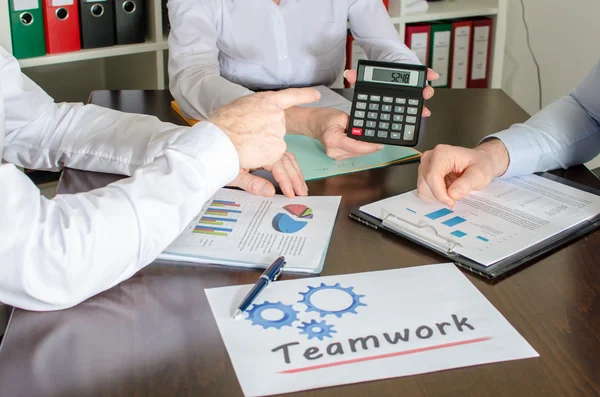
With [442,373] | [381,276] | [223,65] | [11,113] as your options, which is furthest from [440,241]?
[223,65]

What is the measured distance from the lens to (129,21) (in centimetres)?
211

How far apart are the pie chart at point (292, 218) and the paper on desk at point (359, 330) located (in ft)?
0.44

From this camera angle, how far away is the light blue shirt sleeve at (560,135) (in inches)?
45.8

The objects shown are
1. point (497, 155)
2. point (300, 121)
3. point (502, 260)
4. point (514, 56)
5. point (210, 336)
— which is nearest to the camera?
point (210, 336)

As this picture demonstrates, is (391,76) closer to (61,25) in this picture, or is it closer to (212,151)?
(212,151)

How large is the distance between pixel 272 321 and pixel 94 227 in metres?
0.23

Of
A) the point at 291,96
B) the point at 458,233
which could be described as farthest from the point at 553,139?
the point at 291,96

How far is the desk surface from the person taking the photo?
0.65m

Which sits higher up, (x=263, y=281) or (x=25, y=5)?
(x=25, y=5)

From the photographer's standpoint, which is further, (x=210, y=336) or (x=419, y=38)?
(x=419, y=38)

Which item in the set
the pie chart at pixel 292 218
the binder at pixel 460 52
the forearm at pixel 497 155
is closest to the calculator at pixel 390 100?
the forearm at pixel 497 155

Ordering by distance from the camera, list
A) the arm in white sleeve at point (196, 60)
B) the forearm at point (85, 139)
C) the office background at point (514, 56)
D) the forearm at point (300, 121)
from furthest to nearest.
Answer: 1. the office background at point (514, 56)
2. the arm in white sleeve at point (196, 60)
3. the forearm at point (300, 121)
4. the forearm at point (85, 139)

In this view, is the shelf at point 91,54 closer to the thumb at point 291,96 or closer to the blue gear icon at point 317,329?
the thumb at point 291,96

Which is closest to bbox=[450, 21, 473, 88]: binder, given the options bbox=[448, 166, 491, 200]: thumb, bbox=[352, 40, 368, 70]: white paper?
bbox=[352, 40, 368, 70]: white paper
